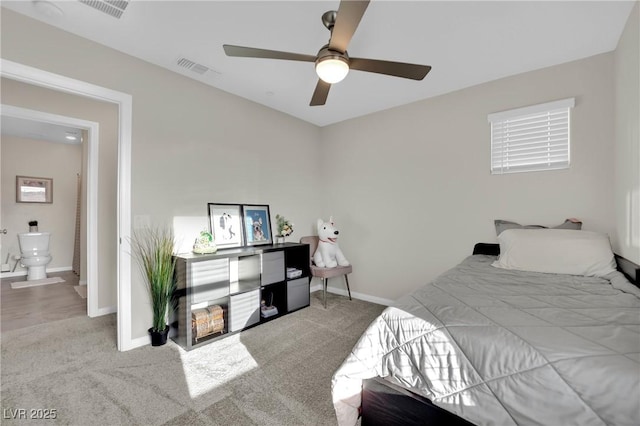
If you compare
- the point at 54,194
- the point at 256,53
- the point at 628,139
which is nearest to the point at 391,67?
the point at 256,53

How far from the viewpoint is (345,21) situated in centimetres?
148

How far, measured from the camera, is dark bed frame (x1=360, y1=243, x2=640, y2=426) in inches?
43.6


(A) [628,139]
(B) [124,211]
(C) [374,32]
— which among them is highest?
(C) [374,32]

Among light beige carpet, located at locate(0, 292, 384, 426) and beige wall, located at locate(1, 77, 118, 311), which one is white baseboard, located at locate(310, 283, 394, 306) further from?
beige wall, located at locate(1, 77, 118, 311)

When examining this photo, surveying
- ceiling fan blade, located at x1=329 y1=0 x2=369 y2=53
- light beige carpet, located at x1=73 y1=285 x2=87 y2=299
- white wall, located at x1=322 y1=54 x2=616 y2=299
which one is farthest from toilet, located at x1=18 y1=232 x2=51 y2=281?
ceiling fan blade, located at x1=329 y1=0 x2=369 y2=53

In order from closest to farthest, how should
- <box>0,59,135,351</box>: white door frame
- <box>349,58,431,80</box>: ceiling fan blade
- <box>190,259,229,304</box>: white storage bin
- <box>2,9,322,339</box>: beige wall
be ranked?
1. <box>349,58,431,80</box>: ceiling fan blade
2. <box>2,9,322,339</box>: beige wall
3. <box>0,59,135,351</box>: white door frame
4. <box>190,259,229,304</box>: white storage bin

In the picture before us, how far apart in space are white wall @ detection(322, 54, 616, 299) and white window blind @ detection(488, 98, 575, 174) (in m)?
Answer: 0.07

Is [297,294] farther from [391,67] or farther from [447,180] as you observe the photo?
[391,67]

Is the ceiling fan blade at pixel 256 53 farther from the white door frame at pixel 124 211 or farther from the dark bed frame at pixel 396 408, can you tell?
the dark bed frame at pixel 396 408

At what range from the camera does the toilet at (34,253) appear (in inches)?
181

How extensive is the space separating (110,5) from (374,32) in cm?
182

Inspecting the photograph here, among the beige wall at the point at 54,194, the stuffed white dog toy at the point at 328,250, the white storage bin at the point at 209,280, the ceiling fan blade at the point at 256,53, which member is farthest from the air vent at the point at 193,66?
the beige wall at the point at 54,194

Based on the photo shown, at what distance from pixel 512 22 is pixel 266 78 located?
6.90 ft

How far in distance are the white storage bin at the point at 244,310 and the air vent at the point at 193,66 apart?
222 centimetres
